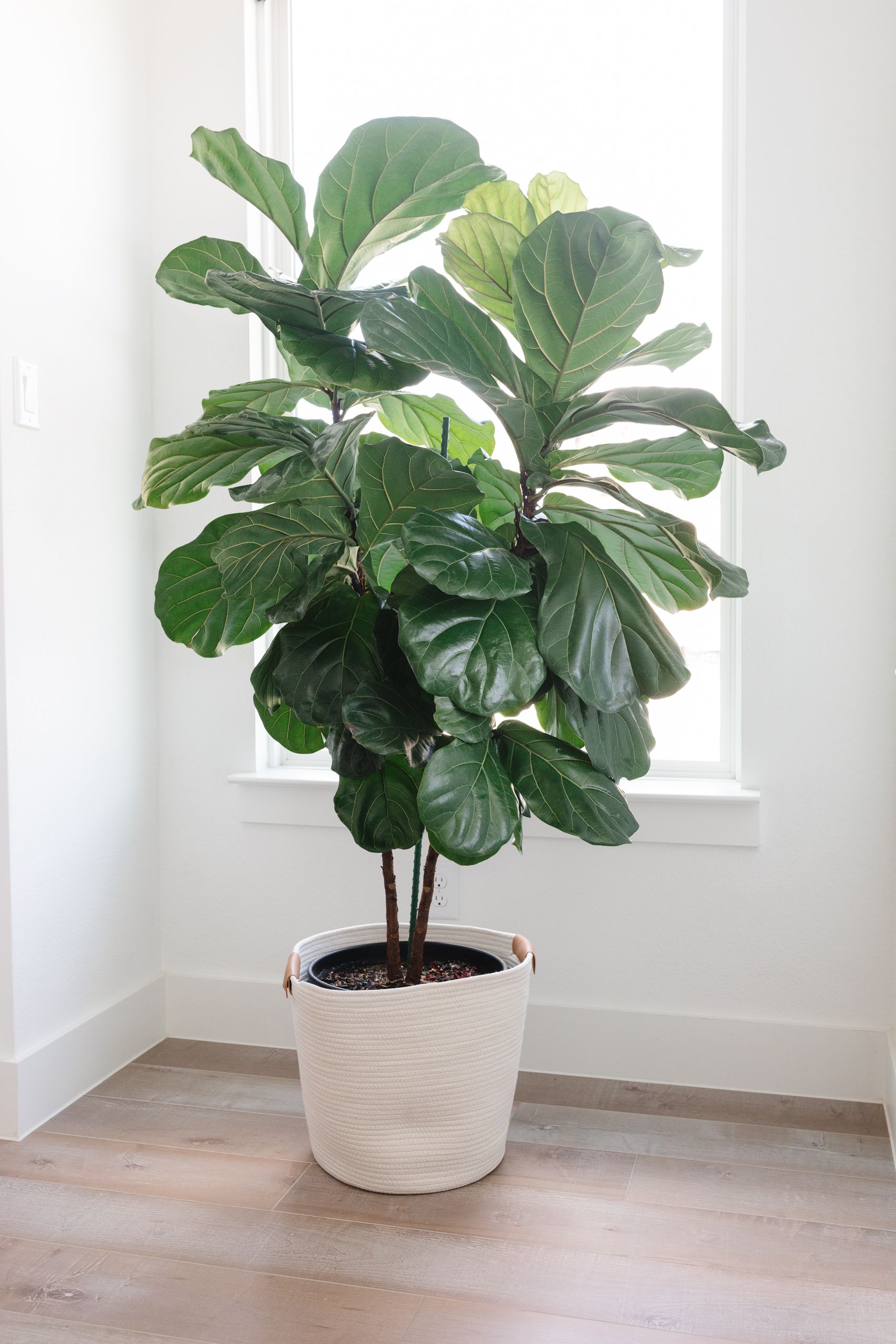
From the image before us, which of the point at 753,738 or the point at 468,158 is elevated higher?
the point at 468,158

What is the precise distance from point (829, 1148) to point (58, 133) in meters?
2.31

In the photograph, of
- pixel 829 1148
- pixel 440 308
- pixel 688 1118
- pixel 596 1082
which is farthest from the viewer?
pixel 596 1082

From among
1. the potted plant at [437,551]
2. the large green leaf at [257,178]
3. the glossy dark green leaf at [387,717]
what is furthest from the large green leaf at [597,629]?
the large green leaf at [257,178]

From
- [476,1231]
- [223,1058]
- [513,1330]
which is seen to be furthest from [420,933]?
[223,1058]

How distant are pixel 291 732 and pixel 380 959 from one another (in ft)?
1.46

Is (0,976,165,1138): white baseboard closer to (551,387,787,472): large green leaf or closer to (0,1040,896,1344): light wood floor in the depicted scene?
(0,1040,896,1344): light wood floor

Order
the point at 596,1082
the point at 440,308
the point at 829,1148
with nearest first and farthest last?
the point at 440,308
the point at 829,1148
the point at 596,1082

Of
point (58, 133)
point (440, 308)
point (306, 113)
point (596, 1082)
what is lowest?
point (596, 1082)

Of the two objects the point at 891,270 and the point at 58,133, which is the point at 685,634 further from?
the point at 58,133

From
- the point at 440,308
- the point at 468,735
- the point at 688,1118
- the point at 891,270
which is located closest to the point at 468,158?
the point at 440,308

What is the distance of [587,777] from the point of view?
4.62ft

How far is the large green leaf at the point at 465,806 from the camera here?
51.4 inches

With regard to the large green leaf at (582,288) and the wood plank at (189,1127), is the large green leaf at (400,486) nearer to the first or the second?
the large green leaf at (582,288)

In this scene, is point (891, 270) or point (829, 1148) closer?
point (829, 1148)
